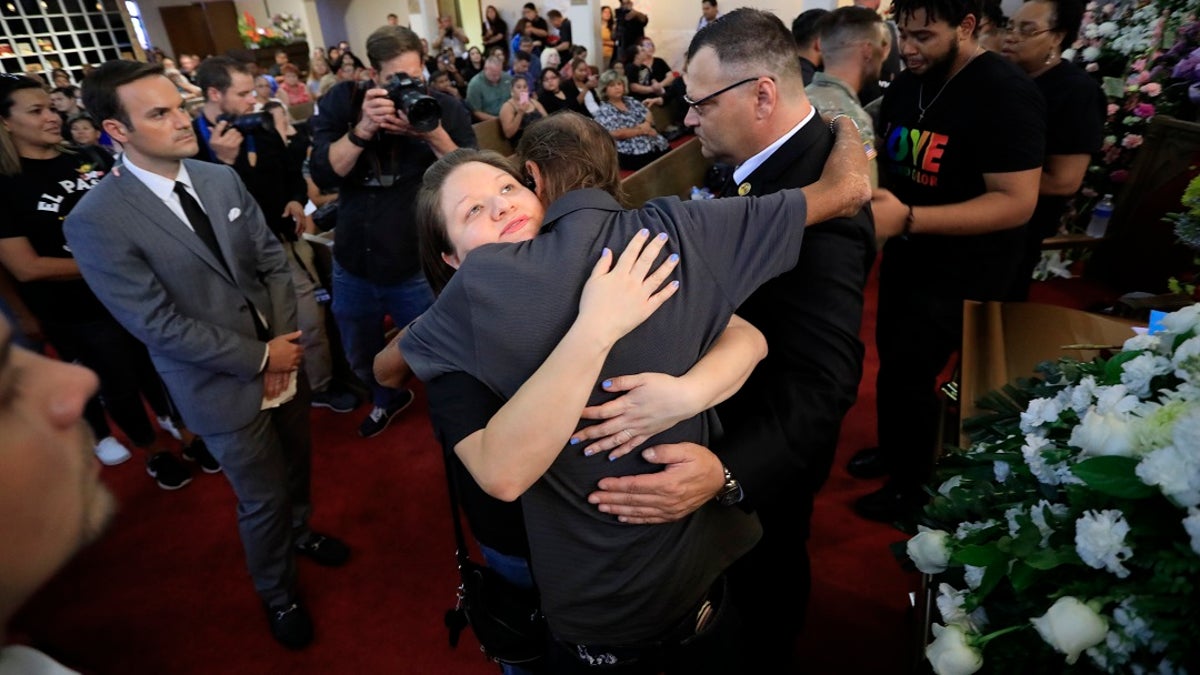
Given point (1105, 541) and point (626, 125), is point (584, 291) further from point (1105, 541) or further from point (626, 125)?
point (626, 125)

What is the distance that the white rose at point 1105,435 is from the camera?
2.55 ft

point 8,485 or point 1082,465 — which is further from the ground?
point 8,485

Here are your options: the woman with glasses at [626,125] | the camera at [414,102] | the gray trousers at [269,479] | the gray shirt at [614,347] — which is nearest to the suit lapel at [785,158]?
the gray shirt at [614,347]

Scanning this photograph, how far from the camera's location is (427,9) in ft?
45.0

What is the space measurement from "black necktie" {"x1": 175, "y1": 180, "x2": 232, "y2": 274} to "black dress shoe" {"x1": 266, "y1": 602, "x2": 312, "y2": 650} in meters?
1.22

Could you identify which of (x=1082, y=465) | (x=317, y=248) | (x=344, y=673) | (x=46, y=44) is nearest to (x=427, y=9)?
(x=46, y=44)

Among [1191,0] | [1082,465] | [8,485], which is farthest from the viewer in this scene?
[1191,0]

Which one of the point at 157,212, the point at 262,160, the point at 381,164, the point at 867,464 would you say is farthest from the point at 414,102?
the point at 867,464

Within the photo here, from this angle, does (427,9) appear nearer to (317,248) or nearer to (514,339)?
(317,248)

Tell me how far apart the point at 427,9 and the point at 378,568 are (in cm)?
1412

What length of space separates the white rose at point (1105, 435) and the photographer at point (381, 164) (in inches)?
90.9

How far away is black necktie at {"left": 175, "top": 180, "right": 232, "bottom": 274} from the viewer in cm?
184

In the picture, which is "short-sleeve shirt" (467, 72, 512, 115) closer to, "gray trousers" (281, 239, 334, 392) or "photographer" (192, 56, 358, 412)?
"photographer" (192, 56, 358, 412)

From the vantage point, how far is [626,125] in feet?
24.0
